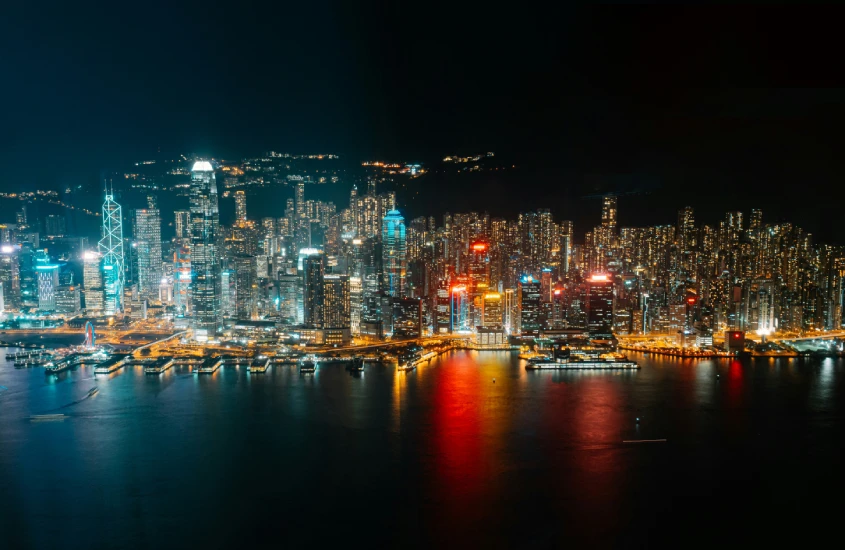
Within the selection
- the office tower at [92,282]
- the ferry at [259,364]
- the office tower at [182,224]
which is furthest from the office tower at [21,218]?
the ferry at [259,364]

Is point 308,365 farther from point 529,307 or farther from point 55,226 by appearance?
point 55,226

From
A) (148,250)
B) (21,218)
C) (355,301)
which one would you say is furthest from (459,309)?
(21,218)

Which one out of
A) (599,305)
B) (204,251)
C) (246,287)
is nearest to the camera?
(599,305)

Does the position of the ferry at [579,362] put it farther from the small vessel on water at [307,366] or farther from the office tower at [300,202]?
the office tower at [300,202]

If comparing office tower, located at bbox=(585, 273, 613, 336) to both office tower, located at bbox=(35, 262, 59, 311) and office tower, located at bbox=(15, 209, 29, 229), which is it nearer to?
office tower, located at bbox=(35, 262, 59, 311)

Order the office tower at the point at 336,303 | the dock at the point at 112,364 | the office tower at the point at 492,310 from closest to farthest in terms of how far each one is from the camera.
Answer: the dock at the point at 112,364, the office tower at the point at 336,303, the office tower at the point at 492,310

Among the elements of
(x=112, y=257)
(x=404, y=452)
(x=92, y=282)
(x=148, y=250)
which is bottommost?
(x=404, y=452)
